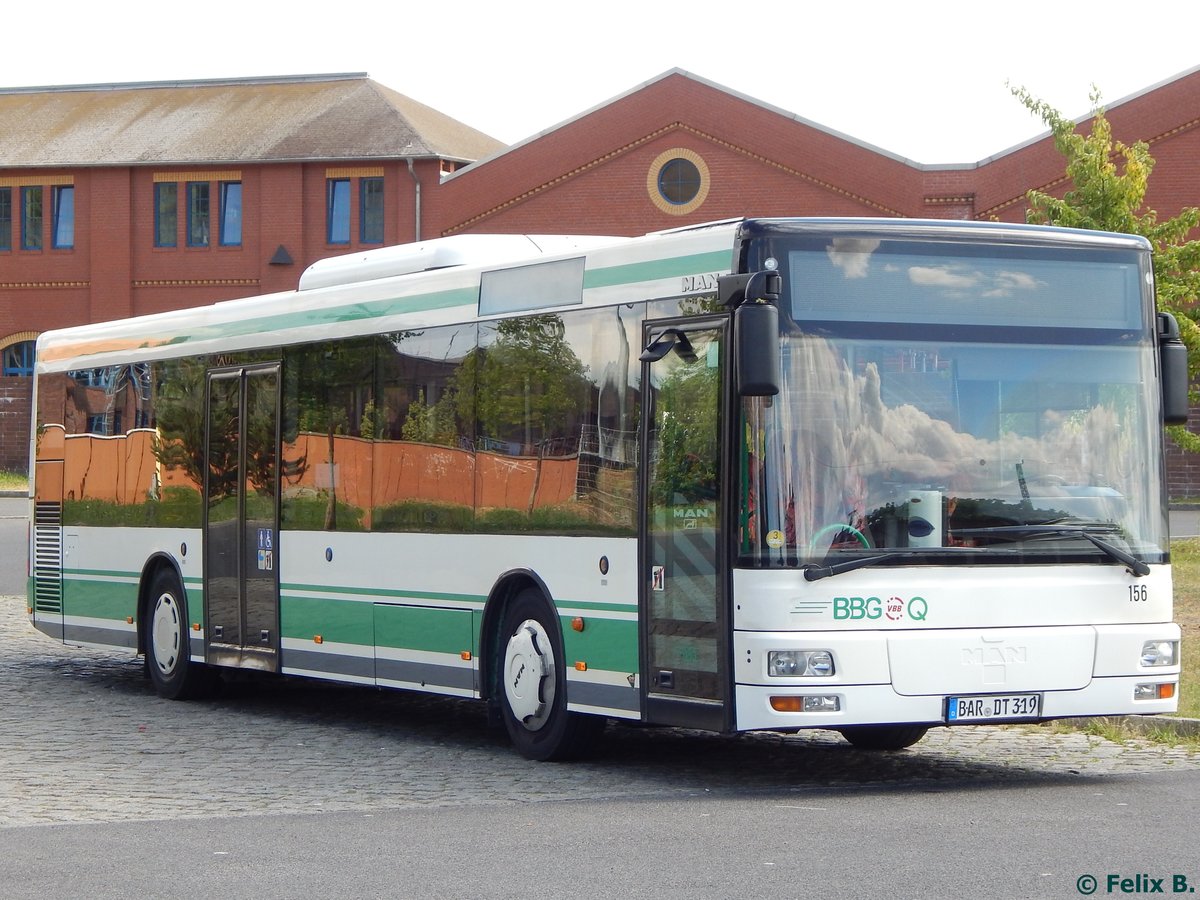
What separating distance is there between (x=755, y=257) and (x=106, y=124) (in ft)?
165

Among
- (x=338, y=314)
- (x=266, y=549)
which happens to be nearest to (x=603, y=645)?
(x=338, y=314)

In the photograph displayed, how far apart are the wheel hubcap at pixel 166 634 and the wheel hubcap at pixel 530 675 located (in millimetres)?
4578

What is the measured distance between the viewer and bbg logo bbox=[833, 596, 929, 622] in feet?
31.0

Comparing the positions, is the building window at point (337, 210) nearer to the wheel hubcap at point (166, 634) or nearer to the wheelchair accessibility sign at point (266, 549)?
the wheel hubcap at point (166, 634)

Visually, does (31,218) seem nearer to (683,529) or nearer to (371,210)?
(371,210)

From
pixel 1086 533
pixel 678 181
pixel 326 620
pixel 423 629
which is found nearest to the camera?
pixel 1086 533

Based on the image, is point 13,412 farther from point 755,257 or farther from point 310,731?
point 755,257

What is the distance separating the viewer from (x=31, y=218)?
56219 millimetres

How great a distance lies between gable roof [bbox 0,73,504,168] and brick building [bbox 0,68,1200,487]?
0.23ft

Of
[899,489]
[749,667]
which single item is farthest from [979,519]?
[749,667]

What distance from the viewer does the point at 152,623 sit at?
15.6 meters

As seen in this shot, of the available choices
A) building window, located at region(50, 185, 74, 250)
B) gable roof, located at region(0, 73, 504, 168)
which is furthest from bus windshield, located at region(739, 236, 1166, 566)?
building window, located at region(50, 185, 74, 250)

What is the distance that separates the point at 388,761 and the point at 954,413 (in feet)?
13.0

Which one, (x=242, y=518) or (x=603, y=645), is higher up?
(x=242, y=518)
